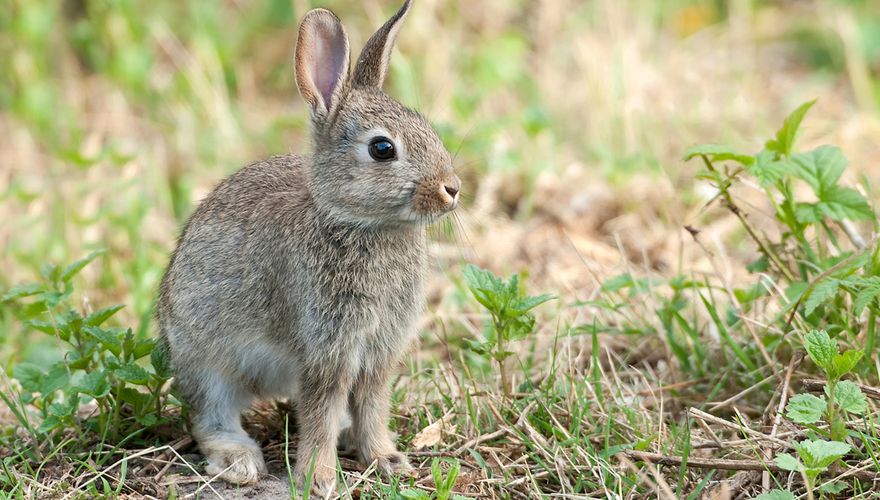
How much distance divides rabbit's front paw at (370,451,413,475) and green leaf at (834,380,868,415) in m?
1.27

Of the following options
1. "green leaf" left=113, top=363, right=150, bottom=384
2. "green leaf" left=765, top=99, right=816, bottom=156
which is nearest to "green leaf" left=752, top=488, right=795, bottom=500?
"green leaf" left=765, top=99, right=816, bottom=156

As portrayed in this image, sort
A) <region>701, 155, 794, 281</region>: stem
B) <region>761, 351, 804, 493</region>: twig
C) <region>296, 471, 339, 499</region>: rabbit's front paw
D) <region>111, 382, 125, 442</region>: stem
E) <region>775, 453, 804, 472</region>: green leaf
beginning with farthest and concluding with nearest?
<region>701, 155, 794, 281</region>: stem < <region>111, 382, 125, 442</region>: stem < <region>296, 471, 339, 499</region>: rabbit's front paw < <region>761, 351, 804, 493</region>: twig < <region>775, 453, 804, 472</region>: green leaf

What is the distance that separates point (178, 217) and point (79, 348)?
8.44ft

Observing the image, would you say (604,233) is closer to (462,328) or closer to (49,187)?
(462,328)

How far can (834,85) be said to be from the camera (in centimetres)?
745

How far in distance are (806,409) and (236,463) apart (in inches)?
64.8

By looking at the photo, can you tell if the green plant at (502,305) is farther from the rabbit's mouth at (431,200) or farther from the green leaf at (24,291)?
the green leaf at (24,291)

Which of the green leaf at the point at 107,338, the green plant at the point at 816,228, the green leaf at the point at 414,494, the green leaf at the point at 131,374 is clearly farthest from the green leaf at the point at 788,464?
the green leaf at the point at 107,338

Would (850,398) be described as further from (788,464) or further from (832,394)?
(788,464)

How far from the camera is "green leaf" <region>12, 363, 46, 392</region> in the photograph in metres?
3.55

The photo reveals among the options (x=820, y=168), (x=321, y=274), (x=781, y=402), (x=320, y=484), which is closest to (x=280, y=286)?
(x=321, y=274)

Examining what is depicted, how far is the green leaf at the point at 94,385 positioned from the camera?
3.41m

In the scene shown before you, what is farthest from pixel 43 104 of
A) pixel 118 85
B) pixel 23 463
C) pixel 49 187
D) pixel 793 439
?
pixel 793 439

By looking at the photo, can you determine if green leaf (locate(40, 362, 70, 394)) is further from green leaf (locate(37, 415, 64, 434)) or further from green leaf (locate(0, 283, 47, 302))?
green leaf (locate(0, 283, 47, 302))
